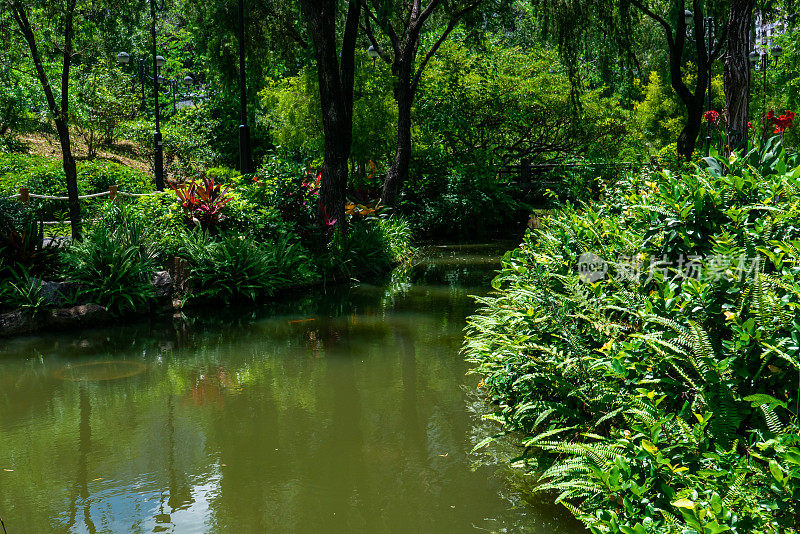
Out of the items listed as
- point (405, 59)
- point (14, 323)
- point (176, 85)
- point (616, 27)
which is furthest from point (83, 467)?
point (176, 85)

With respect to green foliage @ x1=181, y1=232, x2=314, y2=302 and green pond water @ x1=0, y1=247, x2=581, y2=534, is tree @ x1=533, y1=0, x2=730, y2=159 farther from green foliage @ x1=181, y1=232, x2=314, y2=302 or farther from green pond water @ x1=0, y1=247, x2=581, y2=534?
green pond water @ x1=0, y1=247, x2=581, y2=534

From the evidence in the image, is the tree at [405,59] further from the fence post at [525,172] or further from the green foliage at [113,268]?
the green foliage at [113,268]

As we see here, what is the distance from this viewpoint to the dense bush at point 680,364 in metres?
2.71

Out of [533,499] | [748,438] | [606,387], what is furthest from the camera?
[533,499]

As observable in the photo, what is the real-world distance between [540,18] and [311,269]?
29.0 feet

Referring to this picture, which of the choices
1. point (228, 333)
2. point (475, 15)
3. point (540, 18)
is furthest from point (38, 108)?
point (228, 333)

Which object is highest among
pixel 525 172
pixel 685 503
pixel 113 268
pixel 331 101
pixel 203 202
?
pixel 331 101

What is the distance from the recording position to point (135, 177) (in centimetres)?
2269

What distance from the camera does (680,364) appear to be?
3.34 m

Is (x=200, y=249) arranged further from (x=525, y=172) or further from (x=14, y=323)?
(x=525, y=172)

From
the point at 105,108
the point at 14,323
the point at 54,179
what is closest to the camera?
the point at 14,323

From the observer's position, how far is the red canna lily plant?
1180 cm

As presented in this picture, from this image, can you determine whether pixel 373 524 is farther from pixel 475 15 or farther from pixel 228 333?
pixel 475 15

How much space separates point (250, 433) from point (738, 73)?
259 inches
